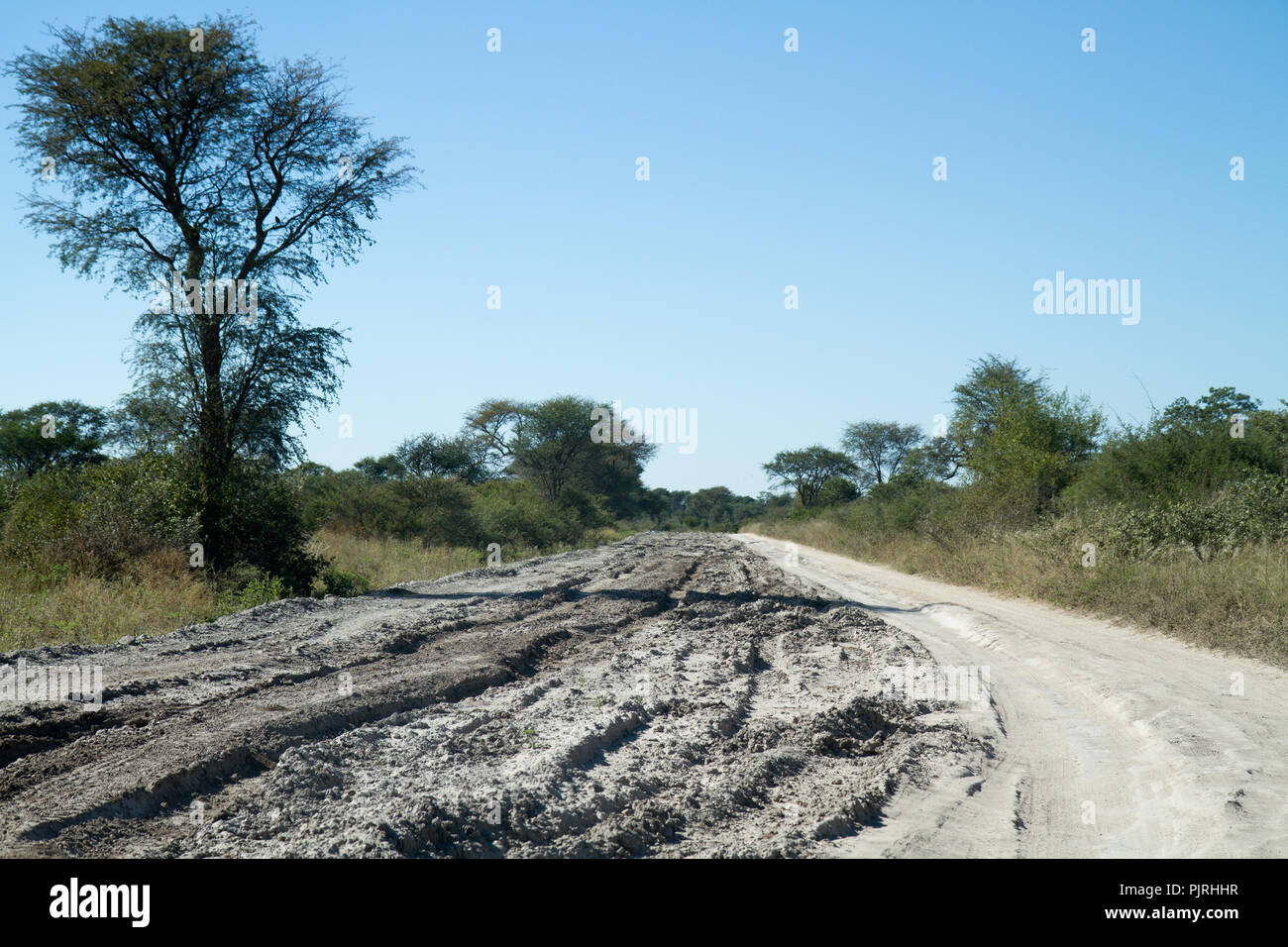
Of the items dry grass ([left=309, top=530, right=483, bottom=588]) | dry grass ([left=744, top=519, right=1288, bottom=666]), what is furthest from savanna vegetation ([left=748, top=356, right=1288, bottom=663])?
dry grass ([left=309, top=530, right=483, bottom=588])

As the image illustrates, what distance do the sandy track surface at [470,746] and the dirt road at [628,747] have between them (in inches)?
0.8

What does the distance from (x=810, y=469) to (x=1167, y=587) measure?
6585cm

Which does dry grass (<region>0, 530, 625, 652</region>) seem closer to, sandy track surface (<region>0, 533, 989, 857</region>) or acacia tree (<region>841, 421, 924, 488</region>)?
sandy track surface (<region>0, 533, 989, 857</region>)

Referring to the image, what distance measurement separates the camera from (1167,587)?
10789 mm

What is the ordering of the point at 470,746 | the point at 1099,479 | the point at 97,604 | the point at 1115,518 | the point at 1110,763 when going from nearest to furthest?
the point at 470,746, the point at 1110,763, the point at 97,604, the point at 1115,518, the point at 1099,479

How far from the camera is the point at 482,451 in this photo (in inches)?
2333

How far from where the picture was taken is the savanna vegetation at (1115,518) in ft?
33.3

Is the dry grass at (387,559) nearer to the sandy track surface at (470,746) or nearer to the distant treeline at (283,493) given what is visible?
the distant treeline at (283,493)

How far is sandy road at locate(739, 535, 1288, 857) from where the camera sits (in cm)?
389

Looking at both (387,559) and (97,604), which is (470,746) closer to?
(97,604)

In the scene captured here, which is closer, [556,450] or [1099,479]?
[1099,479]

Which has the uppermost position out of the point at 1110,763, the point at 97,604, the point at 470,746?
the point at 97,604

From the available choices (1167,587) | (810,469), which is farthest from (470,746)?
(810,469)
